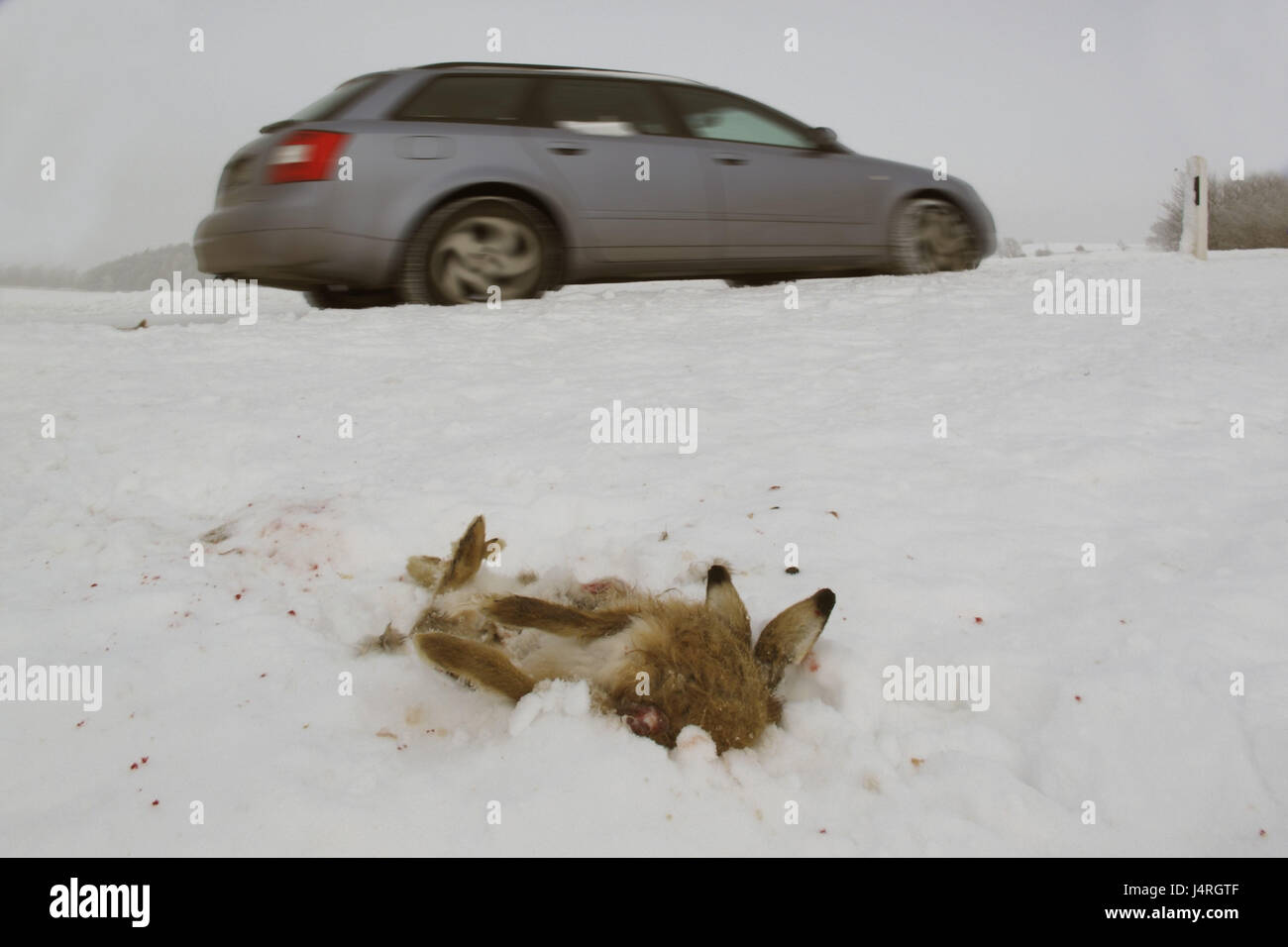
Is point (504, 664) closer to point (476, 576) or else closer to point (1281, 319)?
point (476, 576)

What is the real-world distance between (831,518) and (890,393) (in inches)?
54.2

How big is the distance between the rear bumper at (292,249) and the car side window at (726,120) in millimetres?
2388

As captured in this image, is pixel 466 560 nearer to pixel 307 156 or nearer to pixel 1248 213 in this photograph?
pixel 307 156

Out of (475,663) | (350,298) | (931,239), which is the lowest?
(475,663)

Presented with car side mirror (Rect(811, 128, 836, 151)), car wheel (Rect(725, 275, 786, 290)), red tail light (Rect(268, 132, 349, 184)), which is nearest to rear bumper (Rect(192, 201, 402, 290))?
red tail light (Rect(268, 132, 349, 184))

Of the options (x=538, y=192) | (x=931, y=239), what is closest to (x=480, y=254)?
(x=538, y=192)

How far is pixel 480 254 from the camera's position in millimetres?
6074

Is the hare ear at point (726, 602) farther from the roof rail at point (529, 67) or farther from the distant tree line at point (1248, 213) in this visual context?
the distant tree line at point (1248, 213)

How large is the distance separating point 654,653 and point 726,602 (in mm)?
240

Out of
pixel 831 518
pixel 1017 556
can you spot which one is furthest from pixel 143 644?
pixel 1017 556

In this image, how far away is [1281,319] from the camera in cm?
521

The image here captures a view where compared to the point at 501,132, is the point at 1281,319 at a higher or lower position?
lower

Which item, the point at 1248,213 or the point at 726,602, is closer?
the point at 726,602
